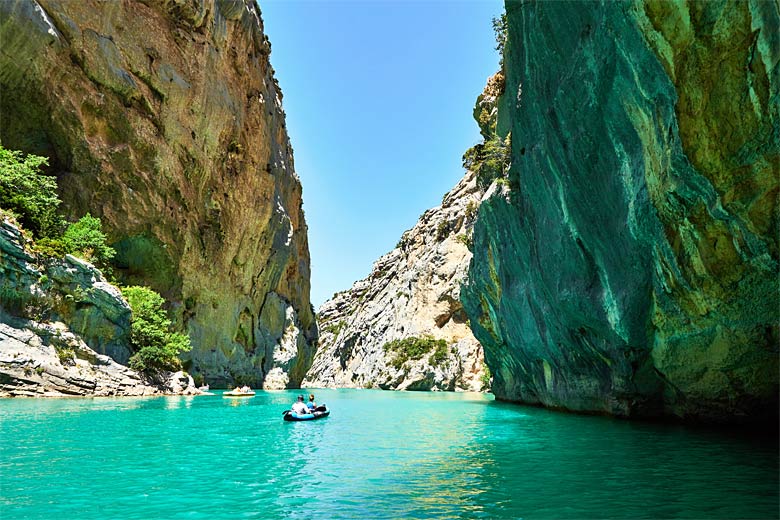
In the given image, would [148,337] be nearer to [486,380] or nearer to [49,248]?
[49,248]

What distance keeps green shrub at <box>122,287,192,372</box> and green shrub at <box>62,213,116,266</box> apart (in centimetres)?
305

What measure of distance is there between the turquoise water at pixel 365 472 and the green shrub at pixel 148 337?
12800mm

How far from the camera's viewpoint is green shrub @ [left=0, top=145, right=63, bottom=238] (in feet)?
89.1

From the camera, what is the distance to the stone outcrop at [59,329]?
2309 cm

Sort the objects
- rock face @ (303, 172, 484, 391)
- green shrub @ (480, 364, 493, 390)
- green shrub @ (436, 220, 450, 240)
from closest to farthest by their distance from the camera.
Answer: green shrub @ (480, 364, 493, 390), rock face @ (303, 172, 484, 391), green shrub @ (436, 220, 450, 240)

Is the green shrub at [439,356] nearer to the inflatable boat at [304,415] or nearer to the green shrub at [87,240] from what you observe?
the green shrub at [87,240]

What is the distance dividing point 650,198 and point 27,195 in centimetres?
3087

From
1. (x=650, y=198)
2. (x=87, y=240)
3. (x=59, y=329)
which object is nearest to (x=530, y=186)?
(x=650, y=198)

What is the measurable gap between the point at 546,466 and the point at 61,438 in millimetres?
11867

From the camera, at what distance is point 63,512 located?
7086 mm

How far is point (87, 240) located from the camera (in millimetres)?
31812

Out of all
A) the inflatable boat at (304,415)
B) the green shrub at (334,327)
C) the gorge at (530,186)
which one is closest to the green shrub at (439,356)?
the gorge at (530,186)

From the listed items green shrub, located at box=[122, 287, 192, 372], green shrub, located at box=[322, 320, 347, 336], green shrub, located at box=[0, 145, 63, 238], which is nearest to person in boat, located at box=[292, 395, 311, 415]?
green shrub, located at box=[122, 287, 192, 372]

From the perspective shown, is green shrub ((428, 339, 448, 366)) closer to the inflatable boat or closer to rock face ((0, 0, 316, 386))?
rock face ((0, 0, 316, 386))
